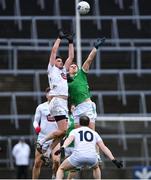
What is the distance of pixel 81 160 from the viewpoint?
20.9 m

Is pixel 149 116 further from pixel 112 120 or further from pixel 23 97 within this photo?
pixel 23 97

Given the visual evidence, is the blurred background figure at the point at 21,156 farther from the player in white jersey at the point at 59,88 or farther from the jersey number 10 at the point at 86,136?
the jersey number 10 at the point at 86,136

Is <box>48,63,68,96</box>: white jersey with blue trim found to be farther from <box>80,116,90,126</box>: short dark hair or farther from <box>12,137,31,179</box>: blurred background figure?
<box>12,137,31,179</box>: blurred background figure

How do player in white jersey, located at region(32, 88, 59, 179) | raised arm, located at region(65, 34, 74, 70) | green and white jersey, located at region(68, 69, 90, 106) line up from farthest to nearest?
player in white jersey, located at region(32, 88, 59, 179), green and white jersey, located at region(68, 69, 90, 106), raised arm, located at region(65, 34, 74, 70)

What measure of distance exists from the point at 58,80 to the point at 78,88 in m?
0.68

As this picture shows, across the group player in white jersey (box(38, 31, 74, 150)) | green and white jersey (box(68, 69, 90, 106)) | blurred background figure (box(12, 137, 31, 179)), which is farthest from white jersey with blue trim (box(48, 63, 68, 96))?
blurred background figure (box(12, 137, 31, 179))

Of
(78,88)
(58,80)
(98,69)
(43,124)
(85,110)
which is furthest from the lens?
(98,69)

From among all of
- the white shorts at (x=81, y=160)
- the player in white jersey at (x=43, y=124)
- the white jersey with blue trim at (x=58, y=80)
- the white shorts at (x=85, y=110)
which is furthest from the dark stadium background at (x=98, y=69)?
the white shorts at (x=81, y=160)

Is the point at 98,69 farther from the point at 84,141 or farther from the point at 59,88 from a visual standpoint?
the point at 84,141

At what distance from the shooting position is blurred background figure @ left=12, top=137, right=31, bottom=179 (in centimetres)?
2865

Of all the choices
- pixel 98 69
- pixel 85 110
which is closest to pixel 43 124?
pixel 85 110

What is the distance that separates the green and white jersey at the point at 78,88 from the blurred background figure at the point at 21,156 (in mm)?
6375

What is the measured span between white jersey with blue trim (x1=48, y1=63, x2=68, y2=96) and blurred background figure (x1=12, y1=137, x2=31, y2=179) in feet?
22.5

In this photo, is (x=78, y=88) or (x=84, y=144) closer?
(x=84, y=144)
